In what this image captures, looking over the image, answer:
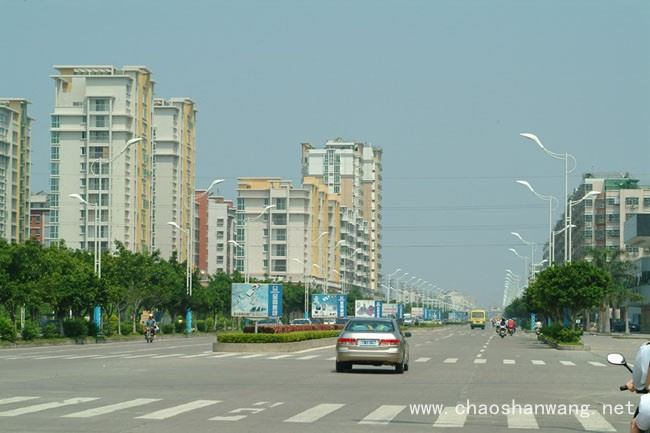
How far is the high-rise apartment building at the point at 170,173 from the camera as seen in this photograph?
13888 cm

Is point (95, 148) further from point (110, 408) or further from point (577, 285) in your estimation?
point (110, 408)

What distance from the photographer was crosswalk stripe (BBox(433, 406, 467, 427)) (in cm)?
1464

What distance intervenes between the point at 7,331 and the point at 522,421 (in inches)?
1486

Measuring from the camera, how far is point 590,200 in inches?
7037

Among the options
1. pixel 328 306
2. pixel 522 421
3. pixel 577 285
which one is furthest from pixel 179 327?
pixel 522 421

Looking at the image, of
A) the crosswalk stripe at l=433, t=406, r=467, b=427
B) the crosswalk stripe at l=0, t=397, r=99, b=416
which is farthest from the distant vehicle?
the crosswalk stripe at l=0, t=397, r=99, b=416

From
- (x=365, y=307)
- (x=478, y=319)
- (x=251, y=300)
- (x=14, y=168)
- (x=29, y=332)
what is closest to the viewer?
(x=29, y=332)

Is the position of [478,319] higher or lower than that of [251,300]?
lower

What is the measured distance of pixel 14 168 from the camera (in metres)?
131

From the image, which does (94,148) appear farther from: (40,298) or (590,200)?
(590,200)

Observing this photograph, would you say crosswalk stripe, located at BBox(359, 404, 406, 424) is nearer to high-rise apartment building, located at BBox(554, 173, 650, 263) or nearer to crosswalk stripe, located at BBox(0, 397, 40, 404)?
crosswalk stripe, located at BBox(0, 397, 40, 404)

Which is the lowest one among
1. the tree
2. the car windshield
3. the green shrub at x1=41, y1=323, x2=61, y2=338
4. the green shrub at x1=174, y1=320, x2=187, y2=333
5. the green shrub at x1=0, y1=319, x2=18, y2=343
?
the green shrub at x1=174, y1=320, x2=187, y2=333

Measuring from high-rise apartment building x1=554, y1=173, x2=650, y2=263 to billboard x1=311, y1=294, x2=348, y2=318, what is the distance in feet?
278

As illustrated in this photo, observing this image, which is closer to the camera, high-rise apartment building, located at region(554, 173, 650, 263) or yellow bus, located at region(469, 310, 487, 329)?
yellow bus, located at region(469, 310, 487, 329)
